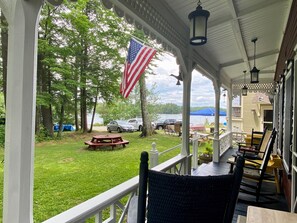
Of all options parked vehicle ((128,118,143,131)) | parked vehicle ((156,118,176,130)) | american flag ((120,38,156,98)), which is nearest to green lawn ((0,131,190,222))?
american flag ((120,38,156,98))

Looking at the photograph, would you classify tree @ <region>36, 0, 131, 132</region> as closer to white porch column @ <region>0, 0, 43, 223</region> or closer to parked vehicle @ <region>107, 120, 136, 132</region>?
parked vehicle @ <region>107, 120, 136, 132</region>

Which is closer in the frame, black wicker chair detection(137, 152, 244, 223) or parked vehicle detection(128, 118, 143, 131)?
black wicker chair detection(137, 152, 244, 223)

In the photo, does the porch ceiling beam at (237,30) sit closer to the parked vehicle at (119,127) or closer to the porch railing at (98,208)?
the porch railing at (98,208)

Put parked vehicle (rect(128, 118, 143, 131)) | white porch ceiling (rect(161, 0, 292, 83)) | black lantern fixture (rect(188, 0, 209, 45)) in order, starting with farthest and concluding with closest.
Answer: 1. parked vehicle (rect(128, 118, 143, 131))
2. white porch ceiling (rect(161, 0, 292, 83))
3. black lantern fixture (rect(188, 0, 209, 45))

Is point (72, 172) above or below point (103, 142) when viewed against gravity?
below

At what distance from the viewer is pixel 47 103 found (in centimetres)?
937

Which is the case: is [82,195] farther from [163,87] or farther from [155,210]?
[163,87]

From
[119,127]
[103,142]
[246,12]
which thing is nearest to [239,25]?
[246,12]

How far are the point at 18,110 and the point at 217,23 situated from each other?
3.10m

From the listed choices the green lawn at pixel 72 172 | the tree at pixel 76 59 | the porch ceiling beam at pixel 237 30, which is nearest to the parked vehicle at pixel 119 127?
the tree at pixel 76 59

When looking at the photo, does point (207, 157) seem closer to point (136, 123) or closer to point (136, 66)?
point (136, 66)

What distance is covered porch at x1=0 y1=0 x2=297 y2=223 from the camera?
1.18m

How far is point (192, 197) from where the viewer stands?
3.84 ft

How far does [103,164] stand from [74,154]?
1.60 metres
